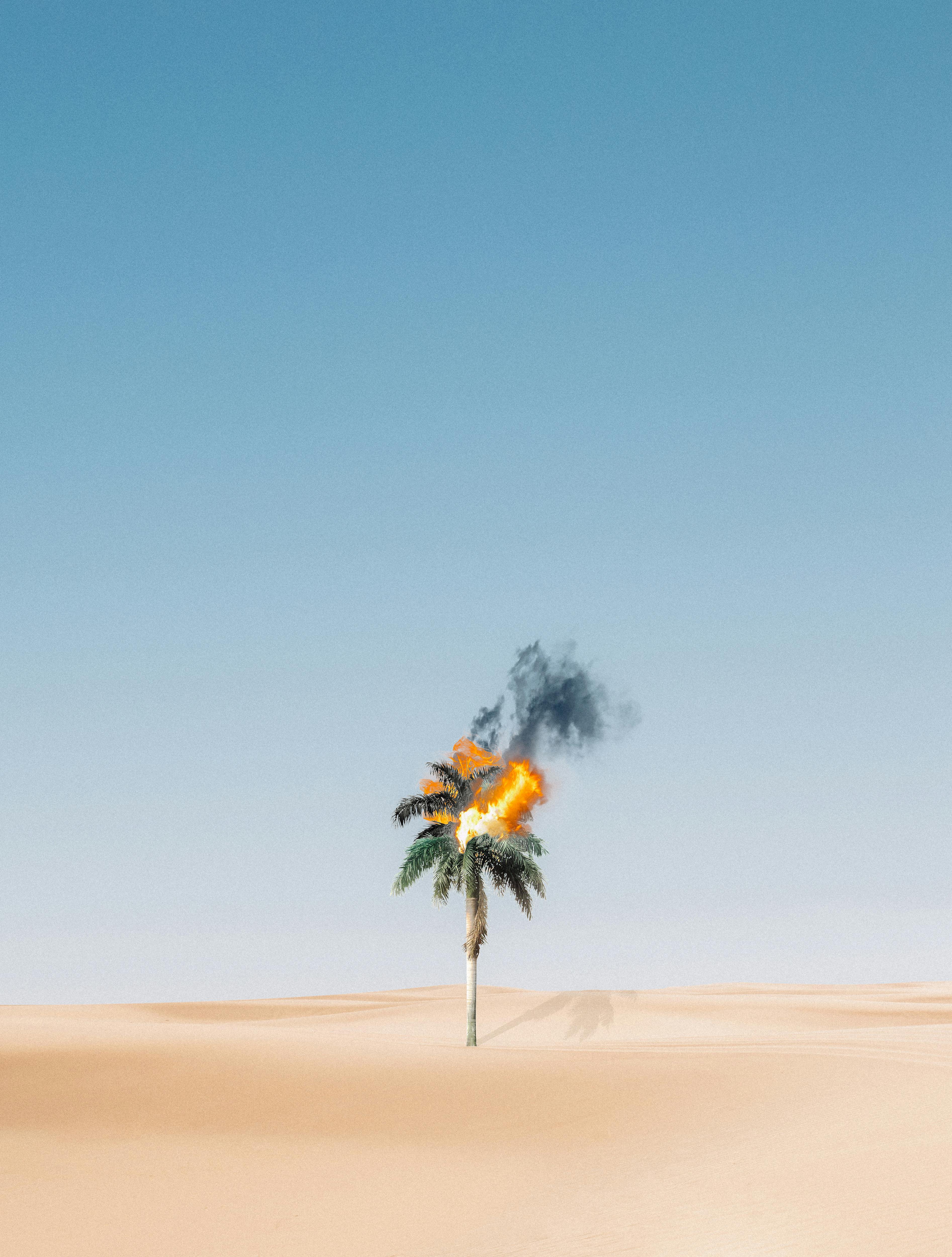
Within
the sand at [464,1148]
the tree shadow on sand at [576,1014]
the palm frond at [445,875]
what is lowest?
the sand at [464,1148]

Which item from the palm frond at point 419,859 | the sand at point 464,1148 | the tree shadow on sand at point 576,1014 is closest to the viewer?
the sand at point 464,1148

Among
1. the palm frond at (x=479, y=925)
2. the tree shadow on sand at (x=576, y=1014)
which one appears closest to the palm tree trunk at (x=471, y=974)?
the palm frond at (x=479, y=925)

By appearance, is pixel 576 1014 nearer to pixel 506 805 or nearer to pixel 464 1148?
pixel 506 805

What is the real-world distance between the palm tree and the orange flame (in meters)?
0.08

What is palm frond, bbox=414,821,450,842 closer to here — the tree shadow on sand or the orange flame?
the orange flame

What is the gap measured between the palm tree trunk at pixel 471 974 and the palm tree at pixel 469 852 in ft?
0.08

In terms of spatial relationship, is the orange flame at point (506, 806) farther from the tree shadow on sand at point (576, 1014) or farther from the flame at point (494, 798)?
the tree shadow on sand at point (576, 1014)

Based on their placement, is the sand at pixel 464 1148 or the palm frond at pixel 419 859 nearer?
the sand at pixel 464 1148

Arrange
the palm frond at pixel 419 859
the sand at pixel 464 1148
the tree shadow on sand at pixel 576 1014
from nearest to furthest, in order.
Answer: the sand at pixel 464 1148, the palm frond at pixel 419 859, the tree shadow on sand at pixel 576 1014

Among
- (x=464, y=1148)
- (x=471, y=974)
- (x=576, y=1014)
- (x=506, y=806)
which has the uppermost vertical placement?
(x=506, y=806)

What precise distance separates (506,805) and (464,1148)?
17.4 metres

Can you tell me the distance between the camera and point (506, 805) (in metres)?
36.0

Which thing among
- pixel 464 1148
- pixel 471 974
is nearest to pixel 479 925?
pixel 471 974

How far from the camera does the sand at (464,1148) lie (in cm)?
1376
